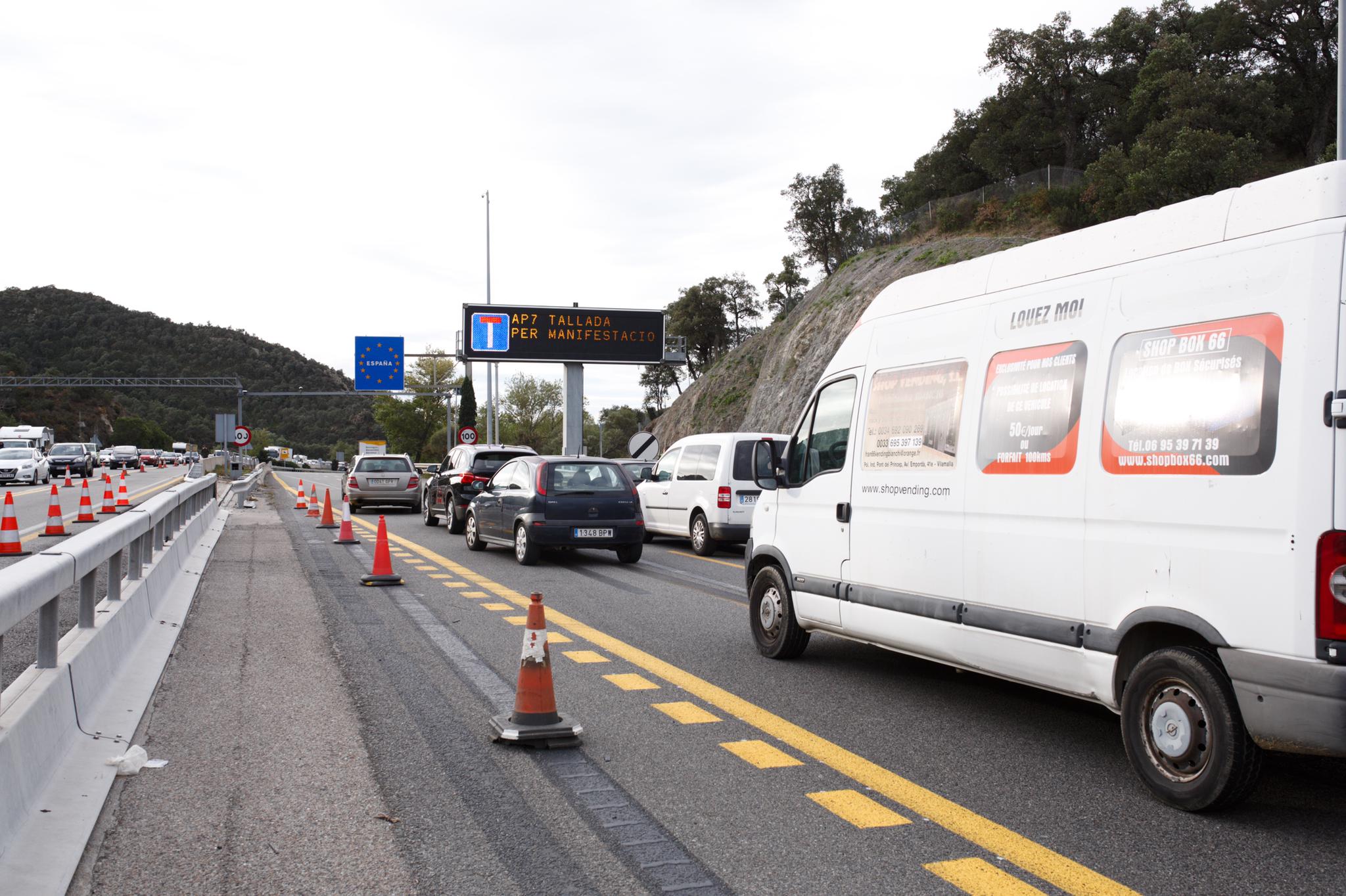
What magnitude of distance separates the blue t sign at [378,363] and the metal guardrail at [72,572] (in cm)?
4353

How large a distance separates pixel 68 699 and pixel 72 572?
60cm

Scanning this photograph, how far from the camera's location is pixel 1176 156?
1475 inches

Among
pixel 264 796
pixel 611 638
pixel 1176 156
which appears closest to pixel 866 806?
pixel 264 796

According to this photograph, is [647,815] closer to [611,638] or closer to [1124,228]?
[1124,228]

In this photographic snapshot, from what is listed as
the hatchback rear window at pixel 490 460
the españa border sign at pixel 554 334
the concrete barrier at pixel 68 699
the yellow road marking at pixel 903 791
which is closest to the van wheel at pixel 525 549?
the hatchback rear window at pixel 490 460

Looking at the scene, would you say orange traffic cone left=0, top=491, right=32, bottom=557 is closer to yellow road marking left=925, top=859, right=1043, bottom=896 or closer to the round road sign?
yellow road marking left=925, top=859, right=1043, bottom=896

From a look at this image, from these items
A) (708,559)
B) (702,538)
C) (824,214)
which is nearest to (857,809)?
(708,559)

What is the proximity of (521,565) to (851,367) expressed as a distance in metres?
8.74

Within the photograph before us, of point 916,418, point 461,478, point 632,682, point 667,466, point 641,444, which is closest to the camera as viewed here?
point 916,418

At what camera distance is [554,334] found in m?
43.7

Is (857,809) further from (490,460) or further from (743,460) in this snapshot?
(490,460)

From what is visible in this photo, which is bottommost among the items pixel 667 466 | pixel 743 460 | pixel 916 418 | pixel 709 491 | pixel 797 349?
pixel 709 491

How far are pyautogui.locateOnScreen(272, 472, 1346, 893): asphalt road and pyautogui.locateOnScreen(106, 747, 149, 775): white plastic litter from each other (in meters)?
1.08

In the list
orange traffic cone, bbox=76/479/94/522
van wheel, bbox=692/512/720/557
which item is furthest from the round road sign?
orange traffic cone, bbox=76/479/94/522
